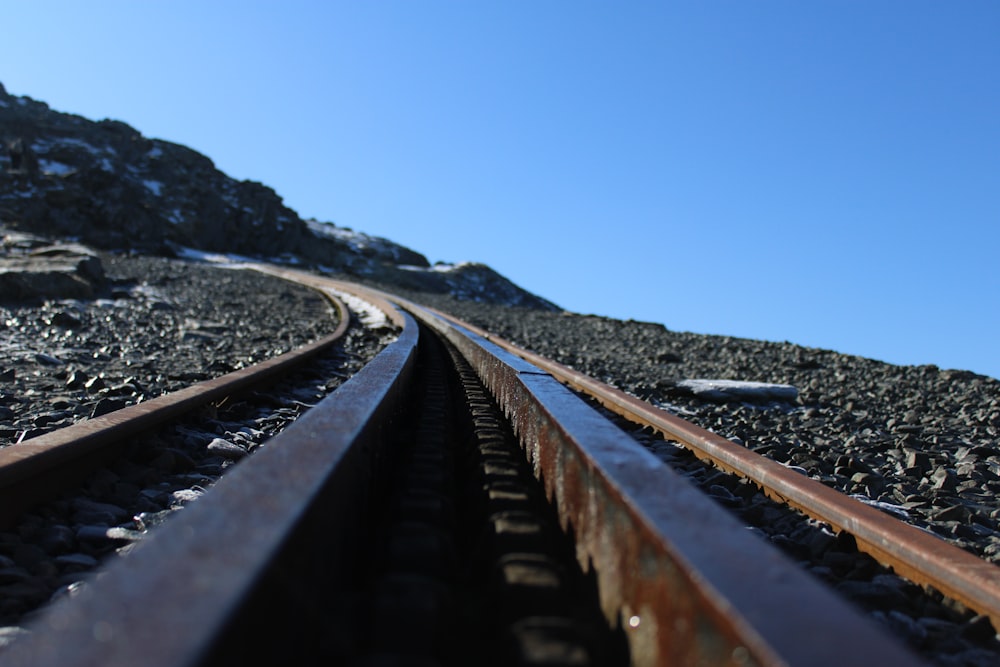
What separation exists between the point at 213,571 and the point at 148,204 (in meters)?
52.8

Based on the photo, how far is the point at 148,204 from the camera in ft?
152

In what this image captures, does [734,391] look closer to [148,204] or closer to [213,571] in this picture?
[213,571]

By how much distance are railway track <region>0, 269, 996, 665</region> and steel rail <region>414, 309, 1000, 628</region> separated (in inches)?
0.6

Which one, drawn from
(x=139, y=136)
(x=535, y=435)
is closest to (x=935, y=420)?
(x=535, y=435)

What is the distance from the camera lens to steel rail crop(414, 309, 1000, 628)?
1.59 metres

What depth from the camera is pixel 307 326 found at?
9594 millimetres

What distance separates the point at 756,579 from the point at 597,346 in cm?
902

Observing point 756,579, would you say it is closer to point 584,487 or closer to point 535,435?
point 584,487

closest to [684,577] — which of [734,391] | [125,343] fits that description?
[734,391]

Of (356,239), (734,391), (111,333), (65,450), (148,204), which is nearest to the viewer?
(65,450)

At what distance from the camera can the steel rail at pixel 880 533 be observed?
159 cm

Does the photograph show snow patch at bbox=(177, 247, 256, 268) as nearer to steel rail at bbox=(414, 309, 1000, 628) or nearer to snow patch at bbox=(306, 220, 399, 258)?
snow patch at bbox=(306, 220, 399, 258)

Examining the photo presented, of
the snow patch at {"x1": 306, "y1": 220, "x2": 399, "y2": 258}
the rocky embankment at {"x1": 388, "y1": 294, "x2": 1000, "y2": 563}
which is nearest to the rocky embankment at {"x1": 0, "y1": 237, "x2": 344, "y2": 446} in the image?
the rocky embankment at {"x1": 388, "y1": 294, "x2": 1000, "y2": 563}

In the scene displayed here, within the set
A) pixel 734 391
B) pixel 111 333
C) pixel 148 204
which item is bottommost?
pixel 111 333
